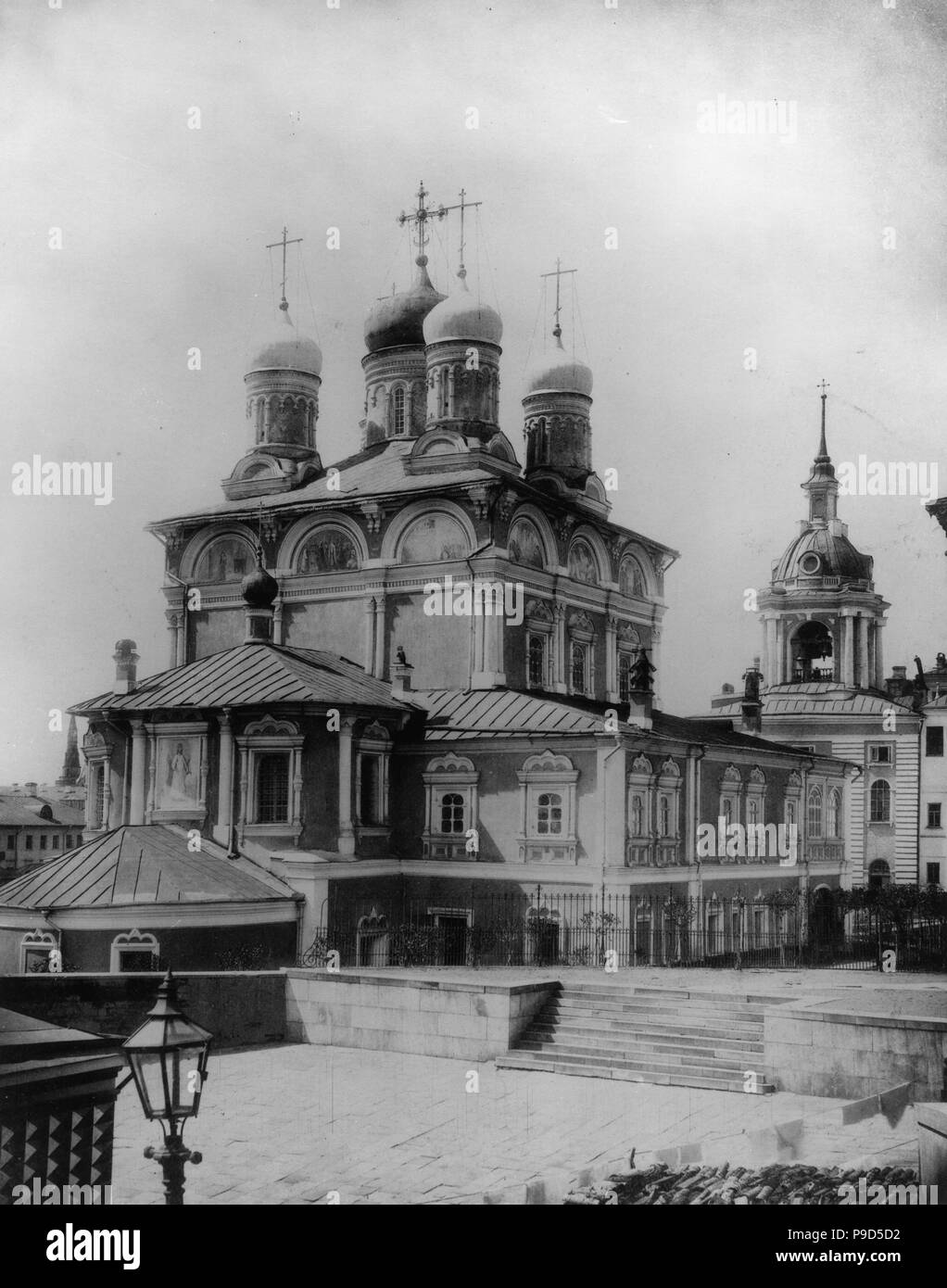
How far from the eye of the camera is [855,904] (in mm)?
29859

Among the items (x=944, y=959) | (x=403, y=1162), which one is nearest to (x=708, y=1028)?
(x=403, y=1162)

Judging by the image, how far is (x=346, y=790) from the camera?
24.1 meters

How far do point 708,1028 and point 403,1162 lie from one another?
456cm

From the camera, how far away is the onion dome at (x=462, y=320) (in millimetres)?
30125

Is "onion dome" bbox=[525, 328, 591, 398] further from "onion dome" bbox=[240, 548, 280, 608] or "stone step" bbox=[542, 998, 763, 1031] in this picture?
"stone step" bbox=[542, 998, 763, 1031]

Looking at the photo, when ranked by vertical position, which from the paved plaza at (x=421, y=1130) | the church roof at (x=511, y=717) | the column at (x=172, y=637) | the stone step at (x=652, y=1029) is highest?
the column at (x=172, y=637)

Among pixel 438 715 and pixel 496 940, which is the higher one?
pixel 438 715

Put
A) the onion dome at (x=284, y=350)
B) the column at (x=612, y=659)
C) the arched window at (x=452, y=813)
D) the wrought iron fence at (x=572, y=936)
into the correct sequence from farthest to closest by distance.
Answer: the onion dome at (x=284, y=350) → the column at (x=612, y=659) → the arched window at (x=452, y=813) → the wrought iron fence at (x=572, y=936)

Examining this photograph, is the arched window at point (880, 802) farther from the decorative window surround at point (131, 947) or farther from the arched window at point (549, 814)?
the decorative window surround at point (131, 947)

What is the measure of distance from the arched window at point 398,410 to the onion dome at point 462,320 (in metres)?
2.76

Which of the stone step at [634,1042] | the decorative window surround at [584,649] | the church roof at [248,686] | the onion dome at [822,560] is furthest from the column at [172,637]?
the onion dome at [822,560]

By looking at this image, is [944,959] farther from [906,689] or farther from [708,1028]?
[906,689]

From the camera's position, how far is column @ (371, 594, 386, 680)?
91.5 ft

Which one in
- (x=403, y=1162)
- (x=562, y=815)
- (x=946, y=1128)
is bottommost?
(x=403, y=1162)
